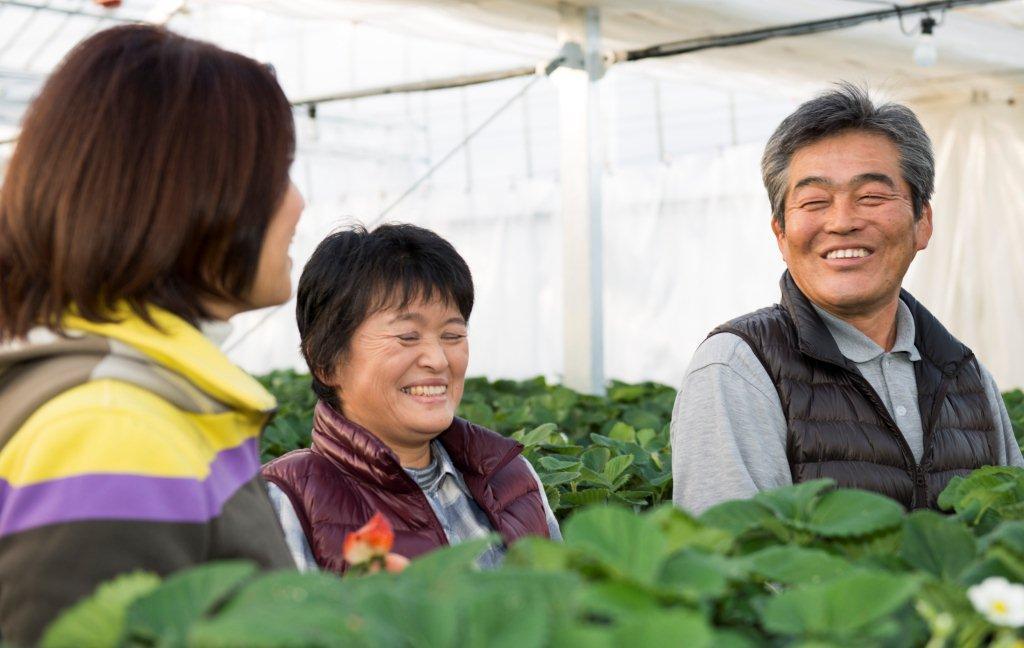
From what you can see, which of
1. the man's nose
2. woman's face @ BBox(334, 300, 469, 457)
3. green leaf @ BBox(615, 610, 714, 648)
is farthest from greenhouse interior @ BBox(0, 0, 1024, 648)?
the man's nose

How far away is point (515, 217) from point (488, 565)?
11435 millimetres

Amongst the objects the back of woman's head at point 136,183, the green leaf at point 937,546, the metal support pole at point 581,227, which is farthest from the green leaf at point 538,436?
the metal support pole at point 581,227

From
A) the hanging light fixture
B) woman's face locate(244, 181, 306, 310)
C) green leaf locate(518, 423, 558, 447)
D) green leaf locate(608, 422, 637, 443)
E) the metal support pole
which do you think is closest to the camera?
woman's face locate(244, 181, 306, 310)

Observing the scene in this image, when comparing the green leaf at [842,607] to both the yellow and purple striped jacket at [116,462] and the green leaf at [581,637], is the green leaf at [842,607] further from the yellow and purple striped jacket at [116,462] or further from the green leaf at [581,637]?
the yellow and purple striped jacket at [116,462]

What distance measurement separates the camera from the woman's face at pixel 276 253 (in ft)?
5.13

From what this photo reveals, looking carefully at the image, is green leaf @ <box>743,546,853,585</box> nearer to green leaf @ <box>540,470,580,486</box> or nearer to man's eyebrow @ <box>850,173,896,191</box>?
green leaf @ <box>540,470,580,486</box>

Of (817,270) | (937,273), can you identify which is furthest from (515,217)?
(817,270)

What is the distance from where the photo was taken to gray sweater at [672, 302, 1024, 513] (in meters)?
2.32

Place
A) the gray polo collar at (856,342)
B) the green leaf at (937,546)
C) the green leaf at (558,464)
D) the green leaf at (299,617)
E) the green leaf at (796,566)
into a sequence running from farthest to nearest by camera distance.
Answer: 1. the green leaf at (558,464)
2. the gray polo collar at (856,342)
3. the green leaf at (937,546)
4. the green leaf at (796,566)
5. the green leaf at (299,617)

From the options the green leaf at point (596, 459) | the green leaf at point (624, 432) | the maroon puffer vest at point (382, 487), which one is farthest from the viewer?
the green leaf at point (624, 432)

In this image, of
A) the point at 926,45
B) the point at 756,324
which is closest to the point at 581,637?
the point at 756,324

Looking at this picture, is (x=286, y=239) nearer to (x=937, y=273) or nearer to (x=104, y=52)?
(x=104, y=52)

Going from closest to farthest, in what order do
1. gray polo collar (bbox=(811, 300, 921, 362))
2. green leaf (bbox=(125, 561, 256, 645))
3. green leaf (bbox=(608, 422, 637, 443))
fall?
green leaf (bbox=(125, 561, 256, 645)) → gray polo collar (bbox=(811, 300, 921, 362)) → green leaf (bbox=(608, 422, 637, 443))

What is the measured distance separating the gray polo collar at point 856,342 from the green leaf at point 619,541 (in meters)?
1.51
